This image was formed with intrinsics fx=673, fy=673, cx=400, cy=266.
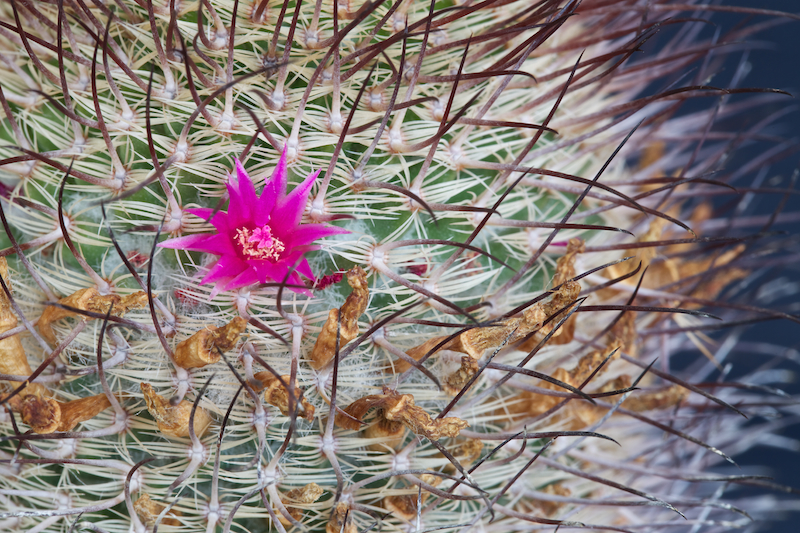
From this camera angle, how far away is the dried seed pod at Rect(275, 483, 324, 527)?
0.56 meters

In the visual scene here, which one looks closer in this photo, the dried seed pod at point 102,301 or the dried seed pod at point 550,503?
the dried seed pod at point 102,301

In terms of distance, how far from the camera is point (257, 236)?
0.54 metres

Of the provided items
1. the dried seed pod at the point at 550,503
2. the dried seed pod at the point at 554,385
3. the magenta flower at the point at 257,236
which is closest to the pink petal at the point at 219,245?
the magenta flower at the point at 257,236

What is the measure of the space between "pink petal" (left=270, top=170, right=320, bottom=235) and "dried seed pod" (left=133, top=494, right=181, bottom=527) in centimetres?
26

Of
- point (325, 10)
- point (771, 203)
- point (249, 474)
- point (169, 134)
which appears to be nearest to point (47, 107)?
point (169, 134)

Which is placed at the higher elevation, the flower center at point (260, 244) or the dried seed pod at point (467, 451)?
the flower center at point (260, 244)

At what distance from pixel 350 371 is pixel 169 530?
0.71 ft

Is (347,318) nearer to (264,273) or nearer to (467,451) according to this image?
(264,273)

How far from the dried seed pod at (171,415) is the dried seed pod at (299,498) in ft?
0.31

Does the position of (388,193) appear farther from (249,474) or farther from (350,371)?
(249,474)

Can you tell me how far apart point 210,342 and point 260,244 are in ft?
0.28

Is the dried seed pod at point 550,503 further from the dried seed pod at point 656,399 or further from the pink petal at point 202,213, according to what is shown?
the pink petal at point 202,213

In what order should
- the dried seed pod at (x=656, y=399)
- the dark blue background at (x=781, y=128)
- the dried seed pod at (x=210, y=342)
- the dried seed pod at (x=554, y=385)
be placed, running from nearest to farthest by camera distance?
1. the dried seed pod at (x=210, y=342)
2. the dried seed pod at (x=554, y=385)
3. the dried seed pod at (x=656, y=399)
4. the dark blue background at (x=781, y=128)

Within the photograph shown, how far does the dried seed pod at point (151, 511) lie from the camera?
0.57m
